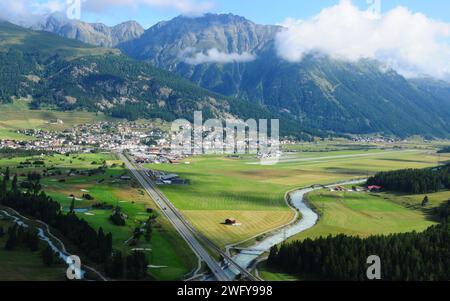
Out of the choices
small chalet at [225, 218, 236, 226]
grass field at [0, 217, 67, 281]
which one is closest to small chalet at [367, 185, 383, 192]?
small chalet at [225, 218, 236, 226]

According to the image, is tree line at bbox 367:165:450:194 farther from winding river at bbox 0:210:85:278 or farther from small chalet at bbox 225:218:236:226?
winding river at bbox 0:210:85:278

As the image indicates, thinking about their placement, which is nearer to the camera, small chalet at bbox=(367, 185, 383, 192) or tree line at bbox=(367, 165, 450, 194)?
tree line at bbox=(367, 165, 450, 194)

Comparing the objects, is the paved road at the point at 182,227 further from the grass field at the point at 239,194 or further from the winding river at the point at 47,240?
the winding river at the point at 47,240

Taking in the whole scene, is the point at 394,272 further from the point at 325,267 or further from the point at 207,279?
the point at 207,279

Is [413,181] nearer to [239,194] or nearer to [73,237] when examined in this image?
[239,194]

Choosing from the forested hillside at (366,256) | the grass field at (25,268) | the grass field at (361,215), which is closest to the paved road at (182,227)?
the forested hillside at (366,256)
